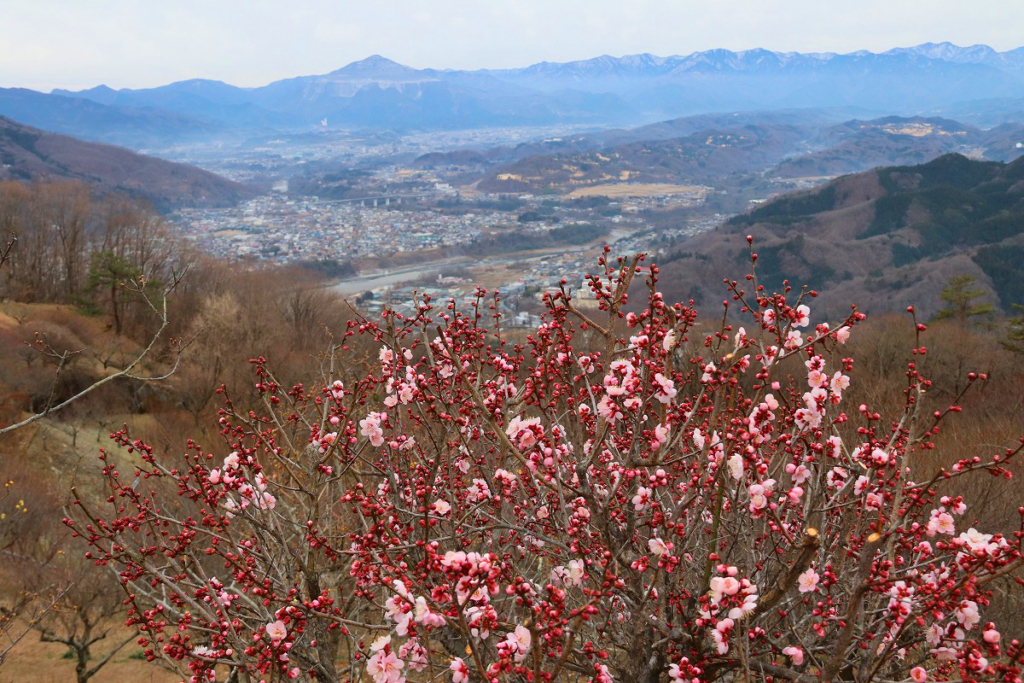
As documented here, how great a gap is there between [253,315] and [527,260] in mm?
40730

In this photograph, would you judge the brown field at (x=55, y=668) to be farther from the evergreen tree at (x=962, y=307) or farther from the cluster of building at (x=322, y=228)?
the cluster of building at (x=322, y=228)

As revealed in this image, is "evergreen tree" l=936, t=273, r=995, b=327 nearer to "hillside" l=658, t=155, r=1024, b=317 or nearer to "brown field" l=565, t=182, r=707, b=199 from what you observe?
"hillside" l=658, t=155, r=1024, b=317

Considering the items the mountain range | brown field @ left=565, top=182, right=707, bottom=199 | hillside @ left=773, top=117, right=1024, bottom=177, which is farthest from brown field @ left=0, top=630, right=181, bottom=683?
hillside @ left=773, top=117, right=1024, bottom=177

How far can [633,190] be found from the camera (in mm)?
124500

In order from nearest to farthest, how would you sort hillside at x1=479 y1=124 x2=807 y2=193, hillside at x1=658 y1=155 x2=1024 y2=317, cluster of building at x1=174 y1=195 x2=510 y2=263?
1. hillside at x1=658 y1=155 x2=1024 y2=317
2. cluster of building at x1=174 y1=195 x2=510 y2=263
3. hillside at x1=479 y1=124 x2=807 y2=193

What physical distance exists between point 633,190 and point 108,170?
8872 cm

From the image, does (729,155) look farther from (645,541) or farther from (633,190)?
(645,541)

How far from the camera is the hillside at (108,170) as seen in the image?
294 feet

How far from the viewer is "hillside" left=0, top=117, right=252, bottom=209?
89625 mm

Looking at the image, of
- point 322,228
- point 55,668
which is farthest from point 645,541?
point 322,228

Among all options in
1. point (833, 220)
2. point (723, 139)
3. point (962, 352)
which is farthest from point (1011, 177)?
point (723, 139)

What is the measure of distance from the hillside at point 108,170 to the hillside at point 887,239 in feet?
256

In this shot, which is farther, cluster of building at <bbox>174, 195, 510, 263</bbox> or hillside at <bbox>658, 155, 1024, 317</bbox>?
cluster of building at <bbox>174, 195, 510, 263</bbox>

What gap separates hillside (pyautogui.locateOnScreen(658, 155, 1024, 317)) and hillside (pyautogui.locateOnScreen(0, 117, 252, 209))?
256 feet
